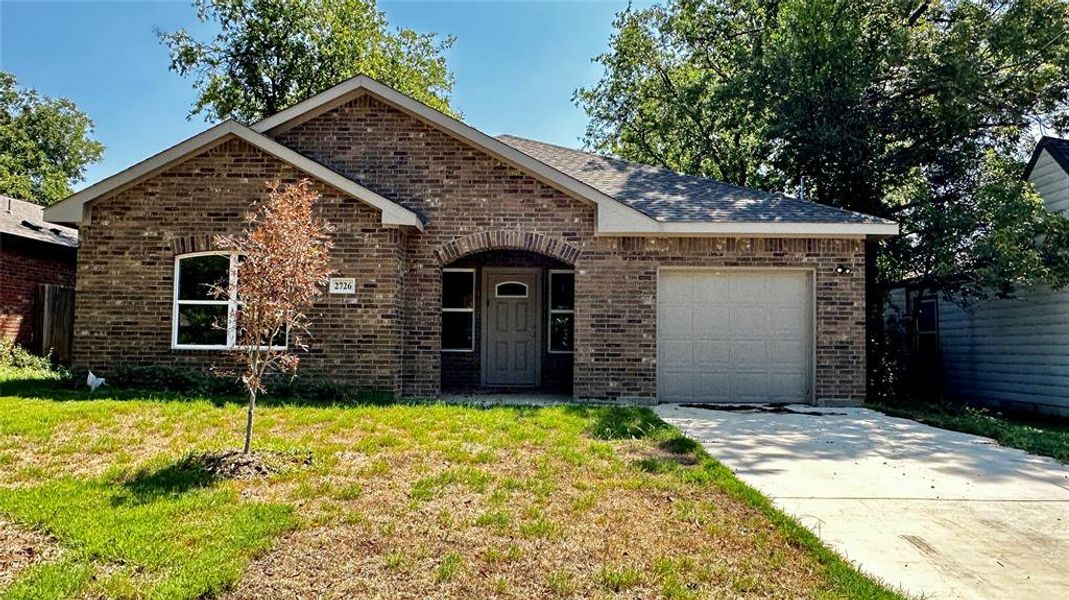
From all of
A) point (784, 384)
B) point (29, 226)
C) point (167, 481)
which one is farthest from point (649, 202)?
point (29, 226)

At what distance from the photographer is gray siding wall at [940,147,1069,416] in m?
11.3

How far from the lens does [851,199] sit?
47.5 ft

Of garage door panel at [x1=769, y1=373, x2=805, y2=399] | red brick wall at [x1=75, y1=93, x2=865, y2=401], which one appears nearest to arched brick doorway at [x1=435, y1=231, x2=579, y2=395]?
red brick wall at [x1=75, y1=93, x2=865, y2=401]

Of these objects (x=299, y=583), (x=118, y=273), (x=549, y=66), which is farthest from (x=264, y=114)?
(x=299, y=583)

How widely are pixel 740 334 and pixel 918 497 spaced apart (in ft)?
17.6

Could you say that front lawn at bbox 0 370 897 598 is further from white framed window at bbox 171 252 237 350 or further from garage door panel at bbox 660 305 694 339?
garage door panel at bbox 660 305 694 339

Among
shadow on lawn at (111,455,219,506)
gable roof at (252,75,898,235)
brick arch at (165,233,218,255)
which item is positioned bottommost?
shadow on lawn at (111,455,219,506)

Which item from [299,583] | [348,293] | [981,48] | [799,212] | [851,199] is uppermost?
[981,48]

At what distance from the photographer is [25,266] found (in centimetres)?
1448

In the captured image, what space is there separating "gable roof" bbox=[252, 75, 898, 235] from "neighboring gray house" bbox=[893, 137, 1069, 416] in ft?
14.1

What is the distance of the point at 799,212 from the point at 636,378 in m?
3.77

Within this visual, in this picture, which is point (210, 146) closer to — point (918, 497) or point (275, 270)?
point (275, 270)

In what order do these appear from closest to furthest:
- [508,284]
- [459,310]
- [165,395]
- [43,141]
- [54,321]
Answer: [165,395]
[459,310]
[508,284]
[54,321]
[43,141]

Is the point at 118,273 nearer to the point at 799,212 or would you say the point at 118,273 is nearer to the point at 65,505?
the point at 65,505
